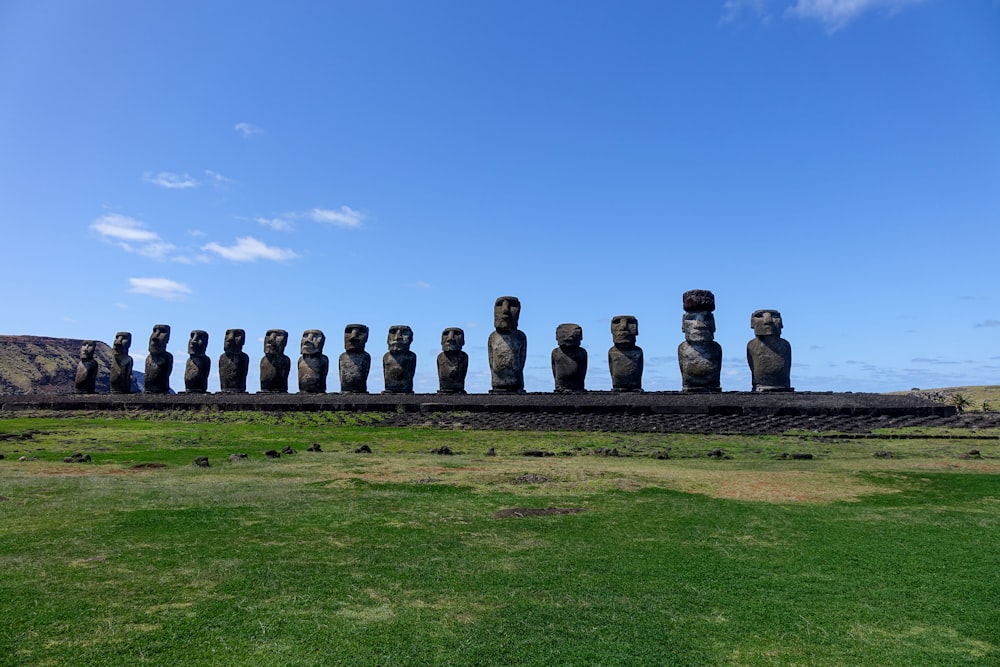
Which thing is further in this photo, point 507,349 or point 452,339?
point 452,339

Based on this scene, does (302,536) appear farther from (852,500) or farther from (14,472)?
(14,472)

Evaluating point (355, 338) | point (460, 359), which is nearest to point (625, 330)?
point (460, 359)

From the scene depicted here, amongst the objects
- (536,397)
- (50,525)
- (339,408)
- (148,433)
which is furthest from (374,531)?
(339,408)

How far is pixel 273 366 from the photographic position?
987 inches

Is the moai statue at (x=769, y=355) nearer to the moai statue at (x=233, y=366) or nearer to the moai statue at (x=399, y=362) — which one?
the moai statue at (x=399, y=362)

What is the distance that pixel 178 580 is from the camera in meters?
4.37

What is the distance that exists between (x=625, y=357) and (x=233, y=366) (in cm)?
1420

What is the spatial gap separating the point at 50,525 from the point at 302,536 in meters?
2.13

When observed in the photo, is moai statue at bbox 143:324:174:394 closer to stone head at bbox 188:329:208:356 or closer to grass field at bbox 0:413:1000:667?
stone head at bbox 188:329:208:356

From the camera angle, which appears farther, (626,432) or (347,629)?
(626,432)

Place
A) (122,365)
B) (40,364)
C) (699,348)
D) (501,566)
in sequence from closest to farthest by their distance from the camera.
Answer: (501,566), (699,348), (122,365), (40,364)

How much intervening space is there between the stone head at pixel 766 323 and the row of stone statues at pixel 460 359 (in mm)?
26

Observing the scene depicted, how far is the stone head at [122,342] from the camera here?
28.2 metres

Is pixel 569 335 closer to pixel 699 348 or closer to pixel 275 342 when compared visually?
pixel 699 348
